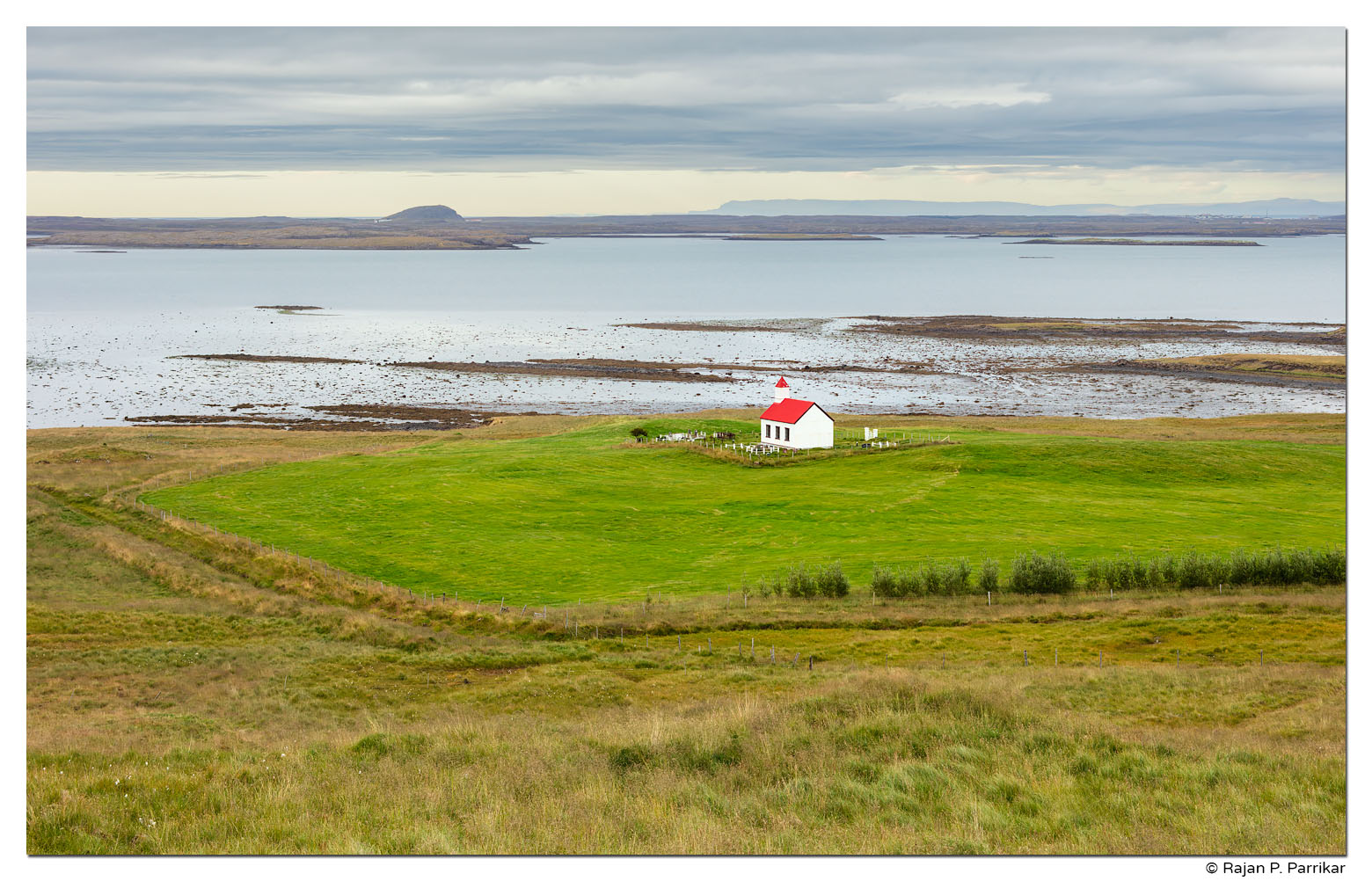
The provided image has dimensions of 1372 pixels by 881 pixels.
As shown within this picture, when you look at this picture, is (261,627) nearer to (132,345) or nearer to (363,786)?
(363,786)

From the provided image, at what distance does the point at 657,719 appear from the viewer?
623 inches

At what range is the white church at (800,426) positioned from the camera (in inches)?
2402

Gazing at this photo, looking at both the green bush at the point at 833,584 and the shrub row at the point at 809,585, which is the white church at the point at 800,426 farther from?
the green bush at the point at 833,584

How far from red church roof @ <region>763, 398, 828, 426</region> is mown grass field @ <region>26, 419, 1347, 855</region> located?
92.3 feet

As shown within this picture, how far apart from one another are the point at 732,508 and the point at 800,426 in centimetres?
1412

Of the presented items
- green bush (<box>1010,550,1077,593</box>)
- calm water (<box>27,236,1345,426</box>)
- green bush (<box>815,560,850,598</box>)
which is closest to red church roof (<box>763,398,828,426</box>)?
green bush (<box>815,560,850,598</box>)

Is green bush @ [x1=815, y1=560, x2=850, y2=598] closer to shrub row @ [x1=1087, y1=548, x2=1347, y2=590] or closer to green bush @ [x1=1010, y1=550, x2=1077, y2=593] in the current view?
green bush @ [x1=1010, y1=550, x2=1077, y2=593]

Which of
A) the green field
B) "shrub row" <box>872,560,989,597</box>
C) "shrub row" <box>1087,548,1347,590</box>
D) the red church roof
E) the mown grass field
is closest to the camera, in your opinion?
the mown grass field

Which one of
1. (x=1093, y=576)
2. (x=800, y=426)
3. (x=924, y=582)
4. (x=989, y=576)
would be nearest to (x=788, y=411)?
(x=800, y=426)

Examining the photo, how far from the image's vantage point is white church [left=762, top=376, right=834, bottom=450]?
6100 cm

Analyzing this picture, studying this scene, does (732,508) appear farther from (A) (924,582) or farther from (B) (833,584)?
(A) (924,582)

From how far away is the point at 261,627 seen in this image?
31.6 m

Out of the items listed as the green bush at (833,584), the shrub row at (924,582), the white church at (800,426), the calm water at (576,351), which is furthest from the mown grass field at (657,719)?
the calm water at (576,351)
